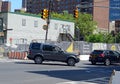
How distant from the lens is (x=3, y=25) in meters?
66.6

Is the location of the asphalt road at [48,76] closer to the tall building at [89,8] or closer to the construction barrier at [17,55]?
the construction barrier at [17,55]

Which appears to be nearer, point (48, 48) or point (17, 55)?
point (48, 48)

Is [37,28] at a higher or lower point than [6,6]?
lower

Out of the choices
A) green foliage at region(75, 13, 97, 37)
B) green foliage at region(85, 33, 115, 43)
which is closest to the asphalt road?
green foliage at region(85, 33, 115, 43)

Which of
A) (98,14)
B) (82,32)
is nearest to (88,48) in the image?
(82,32)

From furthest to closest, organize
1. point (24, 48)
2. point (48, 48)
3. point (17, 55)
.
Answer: point (24, 48) → point (17, 55) → point (48, 48)

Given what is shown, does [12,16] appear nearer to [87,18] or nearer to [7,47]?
[7,47]

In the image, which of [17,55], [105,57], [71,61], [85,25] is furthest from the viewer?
[85,25]

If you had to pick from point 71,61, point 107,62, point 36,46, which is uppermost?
point 36,46

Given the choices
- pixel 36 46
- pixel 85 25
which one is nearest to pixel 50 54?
pixel 36 46

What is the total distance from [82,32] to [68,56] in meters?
85.0

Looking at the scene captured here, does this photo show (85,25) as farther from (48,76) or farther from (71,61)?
(48,76)

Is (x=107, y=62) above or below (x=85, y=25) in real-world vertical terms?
below

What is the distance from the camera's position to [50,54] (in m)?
32.7
